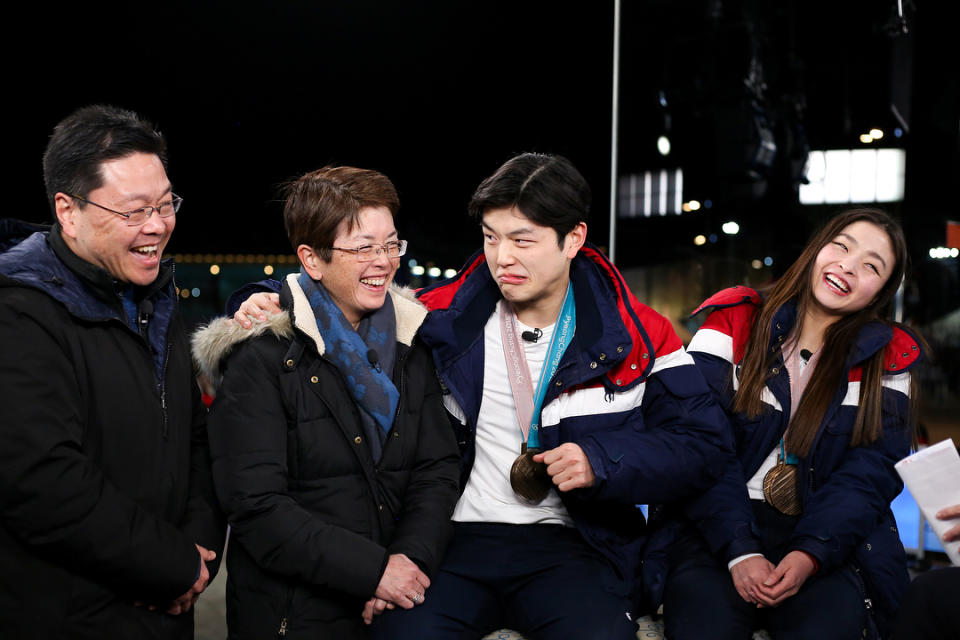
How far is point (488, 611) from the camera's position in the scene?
2.01 meters

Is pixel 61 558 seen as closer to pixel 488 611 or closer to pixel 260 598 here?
pixel 260 598

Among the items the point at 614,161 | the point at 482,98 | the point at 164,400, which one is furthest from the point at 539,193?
the point at 482,98

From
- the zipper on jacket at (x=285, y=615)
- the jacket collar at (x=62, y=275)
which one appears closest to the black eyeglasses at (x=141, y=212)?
the jacket collar at (x=62, y=275)

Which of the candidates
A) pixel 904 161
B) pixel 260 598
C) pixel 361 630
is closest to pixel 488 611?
pixel 361 630

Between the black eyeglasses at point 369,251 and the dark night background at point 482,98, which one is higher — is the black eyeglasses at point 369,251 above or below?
below

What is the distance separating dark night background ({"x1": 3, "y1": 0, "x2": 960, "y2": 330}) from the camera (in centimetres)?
429

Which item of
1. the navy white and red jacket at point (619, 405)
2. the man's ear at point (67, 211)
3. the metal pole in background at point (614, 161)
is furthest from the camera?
the metal pole in background at point (614, 161)

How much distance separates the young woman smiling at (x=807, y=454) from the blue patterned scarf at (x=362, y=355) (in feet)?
2.86

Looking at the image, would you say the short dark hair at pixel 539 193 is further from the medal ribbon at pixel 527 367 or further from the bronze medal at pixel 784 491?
the bronze medal at pixel 784 491

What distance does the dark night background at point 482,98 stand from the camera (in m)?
4.29

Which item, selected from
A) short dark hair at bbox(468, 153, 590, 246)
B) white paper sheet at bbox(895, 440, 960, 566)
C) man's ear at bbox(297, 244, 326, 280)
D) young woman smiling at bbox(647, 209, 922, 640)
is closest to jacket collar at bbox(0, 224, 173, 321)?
man's ear at bbox(297, 244, 326, 280)

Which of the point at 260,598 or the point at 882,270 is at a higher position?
the point at 882,270

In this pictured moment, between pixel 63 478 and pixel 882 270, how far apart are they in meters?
2.19

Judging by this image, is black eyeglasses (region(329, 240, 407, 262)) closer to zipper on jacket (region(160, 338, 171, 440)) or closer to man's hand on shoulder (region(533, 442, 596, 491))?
zipper on jacket (region(160, 338, 171, 440))
